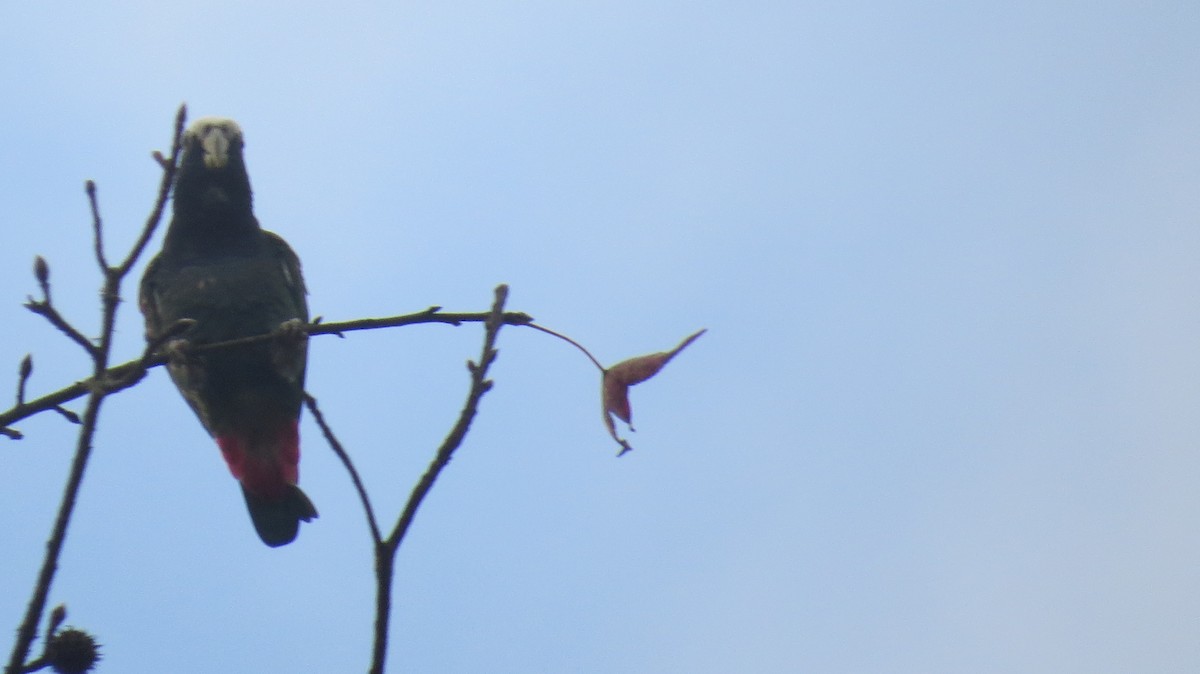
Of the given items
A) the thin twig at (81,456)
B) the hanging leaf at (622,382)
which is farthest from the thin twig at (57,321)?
the hanging leaf at (622,382)

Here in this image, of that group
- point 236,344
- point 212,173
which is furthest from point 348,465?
point 212,173

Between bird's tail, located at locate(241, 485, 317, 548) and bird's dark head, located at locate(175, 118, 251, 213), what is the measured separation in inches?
47.7

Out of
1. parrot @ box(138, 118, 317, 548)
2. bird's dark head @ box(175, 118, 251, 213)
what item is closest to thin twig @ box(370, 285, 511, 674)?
parrot @ box(138, 118, 317, 548)

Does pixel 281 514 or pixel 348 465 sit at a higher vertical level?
pixel 281 514

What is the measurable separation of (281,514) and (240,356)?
0.63 meters

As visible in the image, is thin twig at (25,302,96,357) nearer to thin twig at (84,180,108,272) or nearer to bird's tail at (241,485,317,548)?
thin twig at (84,180,108,272)

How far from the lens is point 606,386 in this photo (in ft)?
7.97

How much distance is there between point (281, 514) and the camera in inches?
177

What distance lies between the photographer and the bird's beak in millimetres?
4867

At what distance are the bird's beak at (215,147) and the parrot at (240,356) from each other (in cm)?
15

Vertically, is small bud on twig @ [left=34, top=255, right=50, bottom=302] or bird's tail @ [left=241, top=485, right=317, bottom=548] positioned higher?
bird's tail @ [left=241, top=485, right=317, bottom=548]

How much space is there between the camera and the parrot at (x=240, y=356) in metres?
4.46

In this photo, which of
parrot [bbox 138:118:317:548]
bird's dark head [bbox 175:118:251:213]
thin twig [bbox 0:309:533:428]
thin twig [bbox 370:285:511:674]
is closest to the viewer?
thin twig [bbox 370:285:511:674]

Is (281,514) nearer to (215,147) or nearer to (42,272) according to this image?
(215,147)
